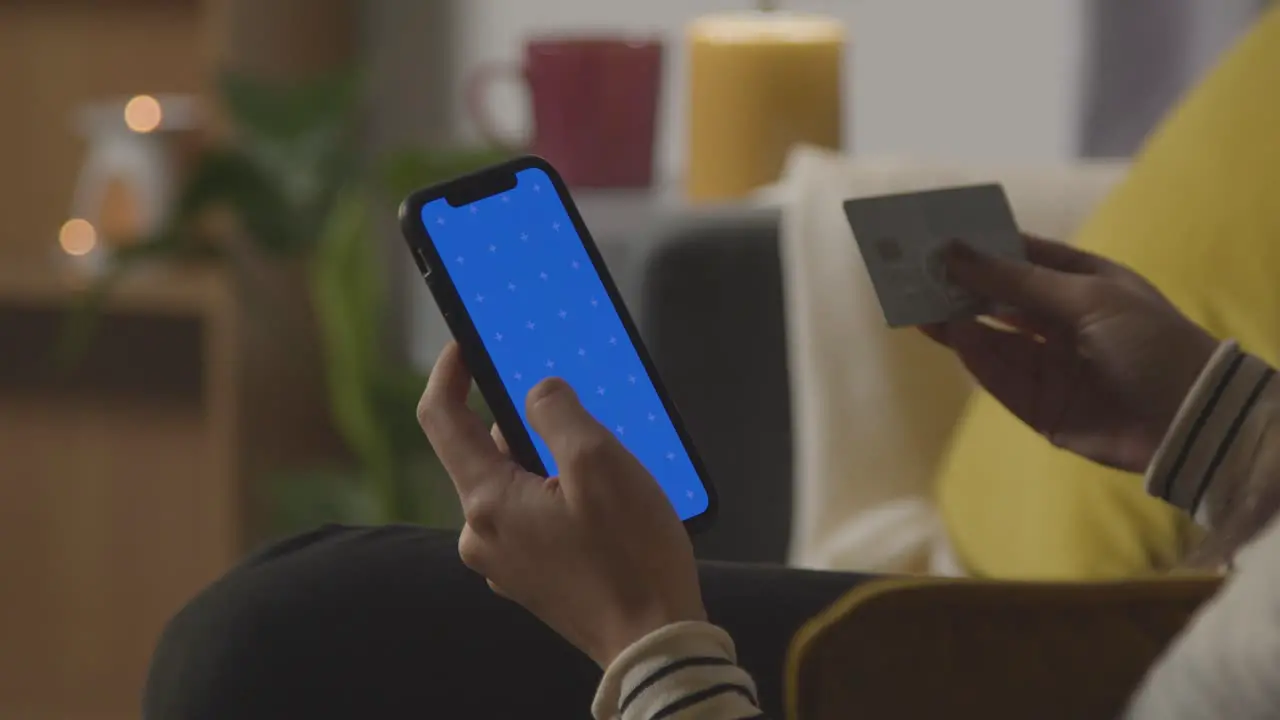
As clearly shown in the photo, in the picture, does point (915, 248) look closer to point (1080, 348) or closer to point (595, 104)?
point (1080, 348)

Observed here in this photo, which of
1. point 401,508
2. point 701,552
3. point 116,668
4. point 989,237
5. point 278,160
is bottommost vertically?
point 116,668

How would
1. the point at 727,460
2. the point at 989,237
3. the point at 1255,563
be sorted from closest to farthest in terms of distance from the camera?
the point at 1255,563, the point at 989,237, the point at 727,460

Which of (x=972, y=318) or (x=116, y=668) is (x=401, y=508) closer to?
(x=116, y=668)

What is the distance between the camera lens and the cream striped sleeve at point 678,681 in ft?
1.50

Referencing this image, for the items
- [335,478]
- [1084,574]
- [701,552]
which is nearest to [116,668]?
[335,478]

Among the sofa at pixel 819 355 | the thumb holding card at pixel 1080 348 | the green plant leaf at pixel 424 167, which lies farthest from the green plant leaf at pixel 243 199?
the thumb holding card at pixel 1080 348

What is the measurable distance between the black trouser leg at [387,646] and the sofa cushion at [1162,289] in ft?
1.10

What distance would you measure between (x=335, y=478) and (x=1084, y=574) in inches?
43.4

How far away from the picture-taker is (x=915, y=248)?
2.46 ft

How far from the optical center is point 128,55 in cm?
208

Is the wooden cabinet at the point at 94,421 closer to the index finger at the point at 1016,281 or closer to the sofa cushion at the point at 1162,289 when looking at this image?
the sofa cushion at the point at 1162,289

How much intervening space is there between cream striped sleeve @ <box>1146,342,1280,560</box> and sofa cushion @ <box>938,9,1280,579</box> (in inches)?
5.4

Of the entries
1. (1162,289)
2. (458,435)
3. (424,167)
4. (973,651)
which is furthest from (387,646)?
(424,167)

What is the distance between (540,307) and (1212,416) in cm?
32
